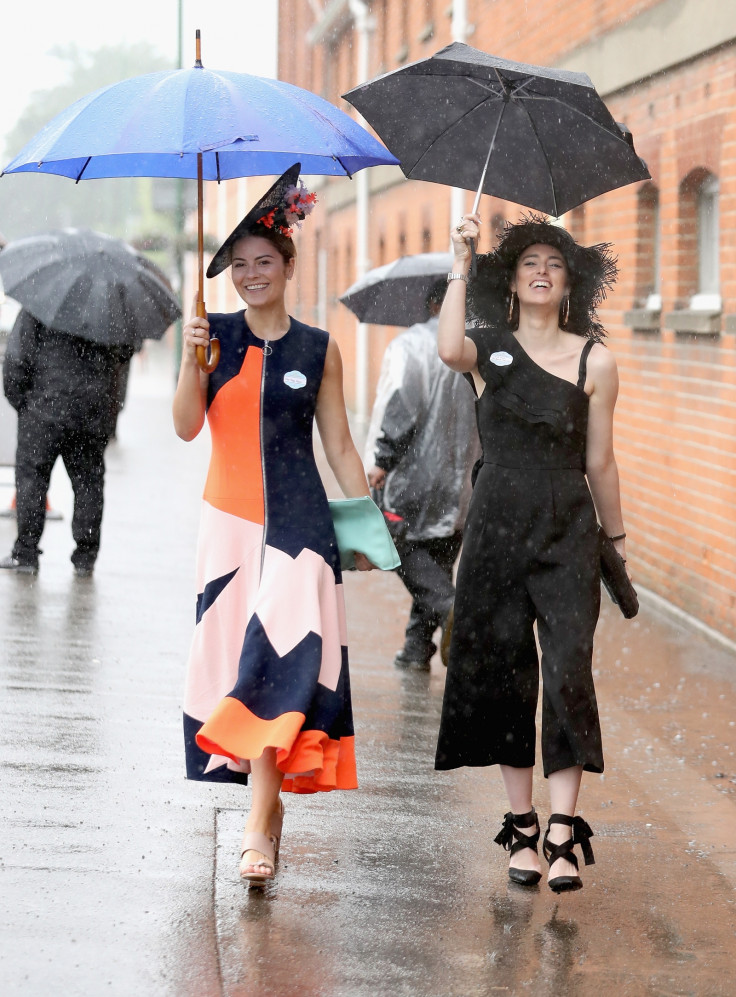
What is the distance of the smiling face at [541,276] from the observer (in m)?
5.07

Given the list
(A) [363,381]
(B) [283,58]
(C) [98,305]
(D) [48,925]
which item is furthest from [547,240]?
(B) [283,58]

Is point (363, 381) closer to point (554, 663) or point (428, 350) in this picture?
point (428, 350)

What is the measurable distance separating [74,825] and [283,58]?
39.7 metres

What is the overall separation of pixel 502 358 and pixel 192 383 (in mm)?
938

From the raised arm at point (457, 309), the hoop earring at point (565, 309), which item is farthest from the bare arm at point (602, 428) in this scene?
the raised arm at point (457, 309)

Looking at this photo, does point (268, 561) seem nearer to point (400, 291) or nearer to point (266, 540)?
point (266, 540)

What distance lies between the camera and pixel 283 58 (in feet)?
141

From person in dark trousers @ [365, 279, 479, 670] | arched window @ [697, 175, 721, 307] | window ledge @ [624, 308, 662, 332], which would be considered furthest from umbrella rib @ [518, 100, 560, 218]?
window ledge @ [624, 308, 662, 332]

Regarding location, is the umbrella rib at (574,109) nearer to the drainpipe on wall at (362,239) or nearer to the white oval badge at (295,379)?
the white oval badge at (295,379)

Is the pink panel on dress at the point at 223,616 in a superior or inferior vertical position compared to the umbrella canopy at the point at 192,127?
inferior

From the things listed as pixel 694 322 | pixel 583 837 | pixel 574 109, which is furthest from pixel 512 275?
pixel 694 322

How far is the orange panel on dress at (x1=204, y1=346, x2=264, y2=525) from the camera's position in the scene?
4.92 meters

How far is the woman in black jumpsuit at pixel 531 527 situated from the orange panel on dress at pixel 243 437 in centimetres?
58

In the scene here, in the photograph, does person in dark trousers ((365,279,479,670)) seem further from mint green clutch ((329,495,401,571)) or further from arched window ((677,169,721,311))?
arched window ((677,169,721,311))
